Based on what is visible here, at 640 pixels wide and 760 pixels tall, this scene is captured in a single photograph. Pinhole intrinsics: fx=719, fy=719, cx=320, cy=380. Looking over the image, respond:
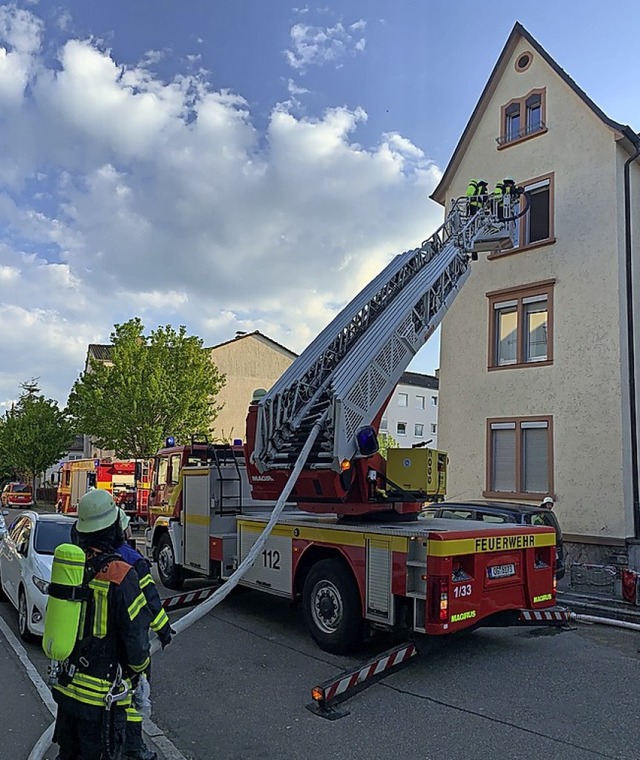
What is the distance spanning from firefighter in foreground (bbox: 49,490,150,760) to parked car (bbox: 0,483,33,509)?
41338 mm

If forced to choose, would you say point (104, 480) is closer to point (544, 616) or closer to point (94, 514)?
point (544, 616)

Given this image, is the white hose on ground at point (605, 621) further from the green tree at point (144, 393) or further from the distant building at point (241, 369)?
the distant building at point (241, 369)

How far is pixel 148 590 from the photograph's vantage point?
12.6ft

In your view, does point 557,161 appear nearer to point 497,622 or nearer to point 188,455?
point 188,455

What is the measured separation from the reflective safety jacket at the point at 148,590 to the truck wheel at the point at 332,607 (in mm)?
3716

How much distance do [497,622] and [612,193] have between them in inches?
400

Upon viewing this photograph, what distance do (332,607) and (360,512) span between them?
107 cm

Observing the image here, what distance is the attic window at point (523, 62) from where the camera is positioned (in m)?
16.7

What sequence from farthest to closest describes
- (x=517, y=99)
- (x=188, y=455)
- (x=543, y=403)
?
(x=517, y=99), (x=543, y=403), (x=188, y=455)

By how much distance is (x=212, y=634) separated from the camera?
8484 millimetres

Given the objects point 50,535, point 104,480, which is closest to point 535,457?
point 50,535

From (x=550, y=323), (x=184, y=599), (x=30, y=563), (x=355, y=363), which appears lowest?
(x=184, y=599)

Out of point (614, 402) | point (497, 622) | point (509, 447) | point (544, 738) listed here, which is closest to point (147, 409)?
point (509, 447)

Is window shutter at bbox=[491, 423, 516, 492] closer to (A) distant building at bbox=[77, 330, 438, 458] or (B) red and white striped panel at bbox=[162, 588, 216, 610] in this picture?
(B) red and white striped panel at bbox=[162, 588, 216, 610]
